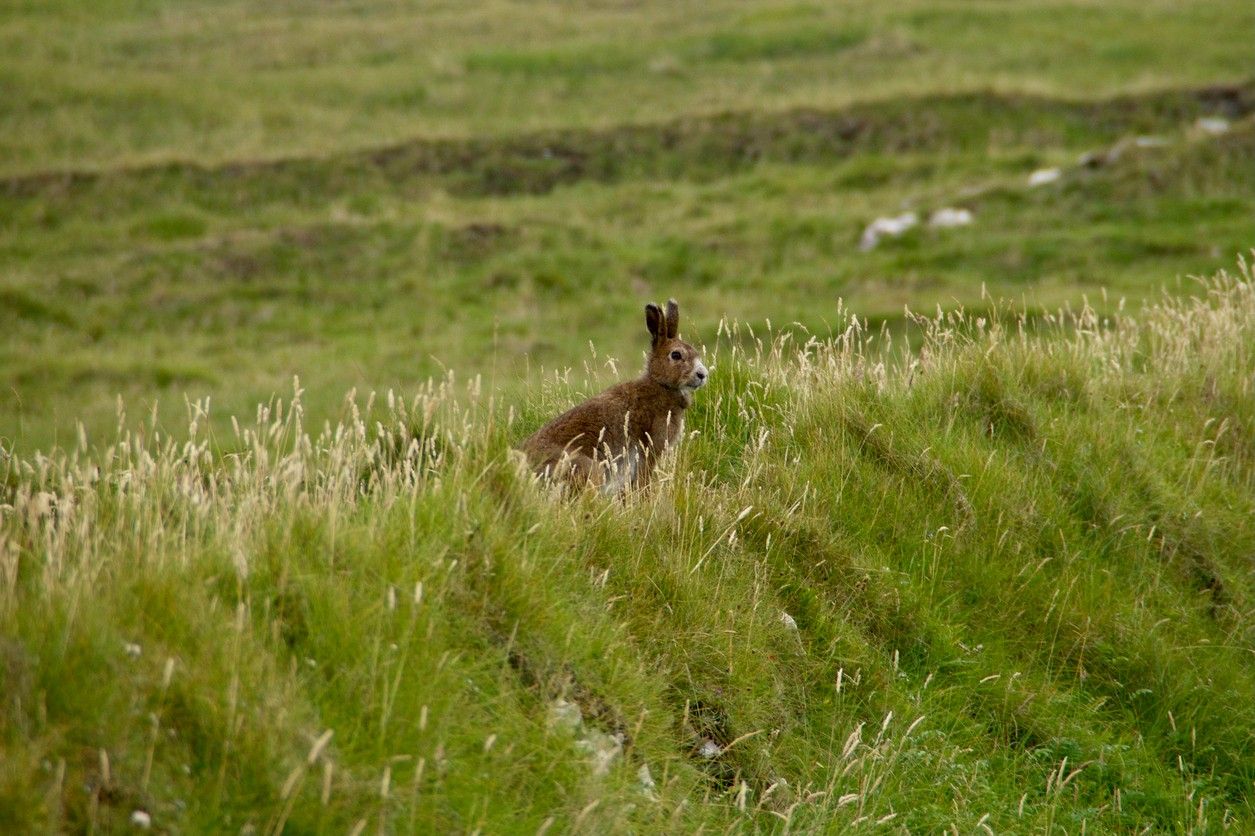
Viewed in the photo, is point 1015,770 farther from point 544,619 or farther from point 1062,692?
point 544,619

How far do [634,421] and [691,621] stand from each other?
8.97 feet

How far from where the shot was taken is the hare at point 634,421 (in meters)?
8.47

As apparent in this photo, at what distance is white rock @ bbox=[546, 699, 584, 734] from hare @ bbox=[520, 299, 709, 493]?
241 cm

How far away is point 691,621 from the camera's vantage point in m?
6.82

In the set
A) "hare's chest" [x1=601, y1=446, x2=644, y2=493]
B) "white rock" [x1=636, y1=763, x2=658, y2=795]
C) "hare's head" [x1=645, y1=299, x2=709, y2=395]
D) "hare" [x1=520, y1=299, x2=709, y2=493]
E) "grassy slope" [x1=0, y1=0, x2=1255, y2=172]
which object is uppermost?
"grassy slope" [x1=0, y1=0, x2=1255, y2=172]

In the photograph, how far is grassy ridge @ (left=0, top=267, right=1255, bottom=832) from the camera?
4.80 meters

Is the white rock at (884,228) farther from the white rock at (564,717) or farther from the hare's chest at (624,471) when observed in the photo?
the white rock at (564,717)

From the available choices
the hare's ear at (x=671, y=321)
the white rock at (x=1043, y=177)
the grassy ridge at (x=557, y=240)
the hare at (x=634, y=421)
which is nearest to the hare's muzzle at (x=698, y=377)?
the hare at (x=634, y=421)

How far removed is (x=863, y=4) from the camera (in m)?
76.0

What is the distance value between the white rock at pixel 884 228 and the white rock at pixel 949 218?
563 millimetres

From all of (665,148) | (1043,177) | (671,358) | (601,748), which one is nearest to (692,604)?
(601,748)

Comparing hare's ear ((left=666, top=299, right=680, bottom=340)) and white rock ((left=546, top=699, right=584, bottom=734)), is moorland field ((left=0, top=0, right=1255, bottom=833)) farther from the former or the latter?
hare's ear ((left=666, top=299, right=680, bottom=340))

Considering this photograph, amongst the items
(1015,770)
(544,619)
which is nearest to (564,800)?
(544,619)

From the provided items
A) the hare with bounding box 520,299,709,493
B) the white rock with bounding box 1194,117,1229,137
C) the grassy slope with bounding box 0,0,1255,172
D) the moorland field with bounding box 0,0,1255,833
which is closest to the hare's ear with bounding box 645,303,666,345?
the hare with bounding box 520,299,709,493
